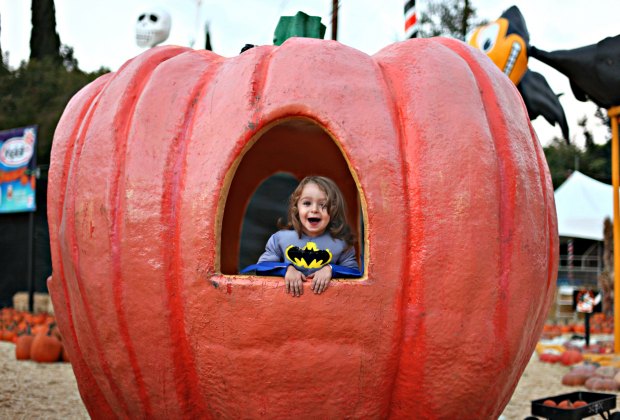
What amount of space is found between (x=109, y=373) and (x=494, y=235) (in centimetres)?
183

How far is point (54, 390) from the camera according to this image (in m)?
5.66

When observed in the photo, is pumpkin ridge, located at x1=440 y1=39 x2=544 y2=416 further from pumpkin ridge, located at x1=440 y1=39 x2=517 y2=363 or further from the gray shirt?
the gray shirt

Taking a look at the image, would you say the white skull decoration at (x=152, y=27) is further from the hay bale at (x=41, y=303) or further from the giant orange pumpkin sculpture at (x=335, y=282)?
the hay bale at (x=41, y=303)

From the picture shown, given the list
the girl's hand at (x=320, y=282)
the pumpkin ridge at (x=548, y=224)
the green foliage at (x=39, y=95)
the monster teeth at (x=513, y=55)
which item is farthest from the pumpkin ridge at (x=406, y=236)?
the green foliage at (x=39, y=95)

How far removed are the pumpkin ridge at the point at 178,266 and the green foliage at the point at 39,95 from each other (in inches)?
586

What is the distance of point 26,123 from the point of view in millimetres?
17188

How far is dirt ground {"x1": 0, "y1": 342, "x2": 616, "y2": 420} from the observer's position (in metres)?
4.76

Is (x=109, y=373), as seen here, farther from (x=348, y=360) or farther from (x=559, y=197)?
(x=559, y=197)

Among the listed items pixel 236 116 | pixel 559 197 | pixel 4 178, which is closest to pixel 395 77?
pixel 236 116

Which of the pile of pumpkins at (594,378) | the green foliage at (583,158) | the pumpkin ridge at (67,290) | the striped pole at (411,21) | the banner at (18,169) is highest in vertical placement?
the green foliage at (583,158)

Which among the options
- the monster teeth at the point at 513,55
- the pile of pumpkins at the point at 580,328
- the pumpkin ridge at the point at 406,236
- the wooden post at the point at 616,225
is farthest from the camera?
the pile of pumpkins at the point at 580,328

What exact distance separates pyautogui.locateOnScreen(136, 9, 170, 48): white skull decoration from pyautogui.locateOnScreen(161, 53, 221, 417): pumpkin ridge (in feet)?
11.9

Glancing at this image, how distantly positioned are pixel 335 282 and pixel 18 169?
11.4m

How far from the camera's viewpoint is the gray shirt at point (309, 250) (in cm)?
288
